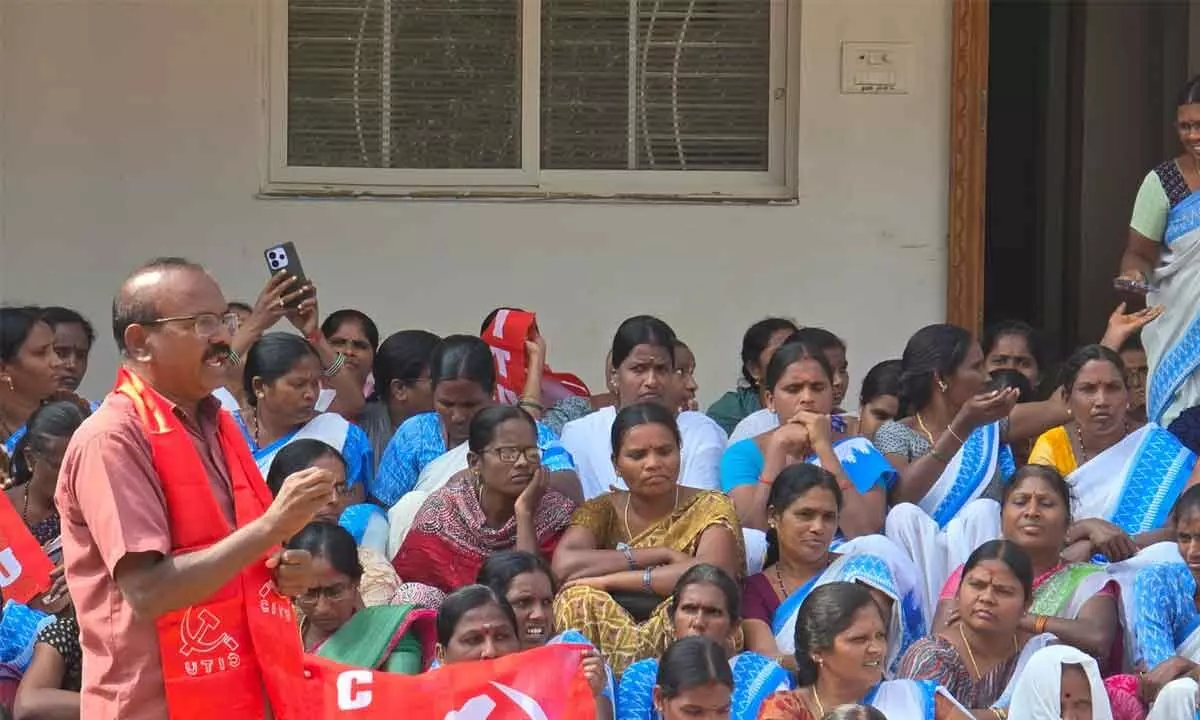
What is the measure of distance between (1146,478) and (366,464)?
2.53 metres

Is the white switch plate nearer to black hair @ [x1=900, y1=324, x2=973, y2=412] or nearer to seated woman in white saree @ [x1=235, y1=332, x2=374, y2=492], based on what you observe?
black hair @ [x1=900, y1=324, x2=973, y2=412]

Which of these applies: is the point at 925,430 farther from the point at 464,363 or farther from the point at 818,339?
the point at 464,363

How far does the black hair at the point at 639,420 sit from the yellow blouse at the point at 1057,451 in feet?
4.29

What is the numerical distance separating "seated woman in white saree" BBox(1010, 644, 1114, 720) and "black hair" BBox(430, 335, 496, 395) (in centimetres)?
226

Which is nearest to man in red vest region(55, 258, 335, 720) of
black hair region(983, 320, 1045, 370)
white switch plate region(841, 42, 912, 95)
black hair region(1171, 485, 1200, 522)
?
black hair region(1171, 485, 1200, 522)

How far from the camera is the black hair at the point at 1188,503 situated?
6383 mm

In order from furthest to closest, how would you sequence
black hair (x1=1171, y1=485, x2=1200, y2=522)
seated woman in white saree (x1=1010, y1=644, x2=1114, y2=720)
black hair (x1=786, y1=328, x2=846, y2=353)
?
black hair (x1=786, y1=328, x2=846, y2=353), black hair (x1=1171, y1=485, x2=1200, y2=522), seated woman in white saree (x1=1010, y1=644, x2=1114, y2=720)

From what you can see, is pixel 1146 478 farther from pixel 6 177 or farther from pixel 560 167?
pixel 6 177

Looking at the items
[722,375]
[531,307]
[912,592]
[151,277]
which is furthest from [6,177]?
[151,277]

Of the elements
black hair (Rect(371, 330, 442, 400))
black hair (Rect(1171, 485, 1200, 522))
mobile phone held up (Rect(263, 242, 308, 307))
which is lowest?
black hair (Rect(1171, 485, 1200, 522))

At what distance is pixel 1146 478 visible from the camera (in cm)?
696

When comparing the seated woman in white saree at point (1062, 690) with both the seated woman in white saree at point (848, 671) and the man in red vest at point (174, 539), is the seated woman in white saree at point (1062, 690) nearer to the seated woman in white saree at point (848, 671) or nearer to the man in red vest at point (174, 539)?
the seated woman in white saree at point (848, 671)

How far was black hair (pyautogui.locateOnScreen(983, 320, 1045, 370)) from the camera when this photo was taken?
8.05 metres

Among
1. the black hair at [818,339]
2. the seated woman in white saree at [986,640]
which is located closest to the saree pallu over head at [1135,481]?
the seated woman in white saree at [986,640]
